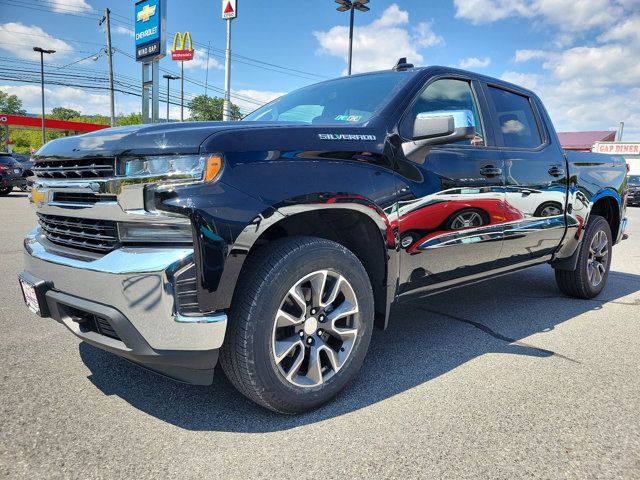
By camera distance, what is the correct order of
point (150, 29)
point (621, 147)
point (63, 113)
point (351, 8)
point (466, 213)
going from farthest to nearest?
point (63, 113) < point (621, 147) < point (150, 29) < point (351, 8) < point (466, 213)

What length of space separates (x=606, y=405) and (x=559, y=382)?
0.96 feet

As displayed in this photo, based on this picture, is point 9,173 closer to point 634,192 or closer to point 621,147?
point 634,192

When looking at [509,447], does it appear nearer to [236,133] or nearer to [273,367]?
[273,367]

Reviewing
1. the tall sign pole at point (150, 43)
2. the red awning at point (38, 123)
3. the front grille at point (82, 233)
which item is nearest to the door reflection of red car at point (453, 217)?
the front grille at point (82, 233)

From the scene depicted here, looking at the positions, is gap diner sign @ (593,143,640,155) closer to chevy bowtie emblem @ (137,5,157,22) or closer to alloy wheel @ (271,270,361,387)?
chevy bowtie emblem @ (137,5,157,22)

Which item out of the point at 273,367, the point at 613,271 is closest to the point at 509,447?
the point at 273,367

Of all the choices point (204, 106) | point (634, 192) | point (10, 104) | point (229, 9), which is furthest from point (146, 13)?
point (10, 104)

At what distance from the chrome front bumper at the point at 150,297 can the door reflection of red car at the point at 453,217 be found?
123 cm

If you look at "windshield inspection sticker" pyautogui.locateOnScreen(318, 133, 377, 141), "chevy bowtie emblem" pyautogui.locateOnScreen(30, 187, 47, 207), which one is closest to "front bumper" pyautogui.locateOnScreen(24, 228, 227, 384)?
"chevy bowtie emblem" pyautogui.locateOnScreen(30, 187, 47, 207)

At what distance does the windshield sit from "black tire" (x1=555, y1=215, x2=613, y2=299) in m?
2.70

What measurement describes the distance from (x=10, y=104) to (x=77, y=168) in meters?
121

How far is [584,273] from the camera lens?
4719 mm

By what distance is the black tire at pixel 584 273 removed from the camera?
15.4ft

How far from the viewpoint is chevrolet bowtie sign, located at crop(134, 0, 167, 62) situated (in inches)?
679
